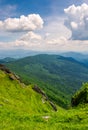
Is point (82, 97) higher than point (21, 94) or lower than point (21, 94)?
higher

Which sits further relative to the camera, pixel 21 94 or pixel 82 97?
pixel 21 94

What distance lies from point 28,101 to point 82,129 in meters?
99.1

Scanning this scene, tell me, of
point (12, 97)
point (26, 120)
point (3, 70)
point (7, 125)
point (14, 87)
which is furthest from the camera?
point (3, 70)

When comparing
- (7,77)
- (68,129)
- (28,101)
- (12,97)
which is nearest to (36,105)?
(28,101)

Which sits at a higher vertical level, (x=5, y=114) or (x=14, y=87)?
(x=5, y=114)

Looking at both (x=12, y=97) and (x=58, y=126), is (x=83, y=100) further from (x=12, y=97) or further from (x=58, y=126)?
(x=12, y=97)

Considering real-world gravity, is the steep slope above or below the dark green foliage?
below

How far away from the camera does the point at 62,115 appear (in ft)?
112

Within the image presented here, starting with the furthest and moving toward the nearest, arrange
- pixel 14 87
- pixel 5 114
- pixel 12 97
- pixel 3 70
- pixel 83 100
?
pixel 3 70 → pixel 14 87 → pixel 12 97 → pixel 83 100 → pixel 5 114

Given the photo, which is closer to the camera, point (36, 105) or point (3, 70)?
point (36, 105)

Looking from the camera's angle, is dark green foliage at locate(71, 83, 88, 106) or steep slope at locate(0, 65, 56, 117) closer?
dark green foliage at locate(71, 83, 88, 106)

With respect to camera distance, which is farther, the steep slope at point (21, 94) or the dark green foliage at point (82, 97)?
the steep slope at point (21, 94)

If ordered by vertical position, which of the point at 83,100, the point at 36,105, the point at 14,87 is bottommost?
the point at 36,105

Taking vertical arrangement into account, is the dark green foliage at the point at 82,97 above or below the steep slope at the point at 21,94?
above
